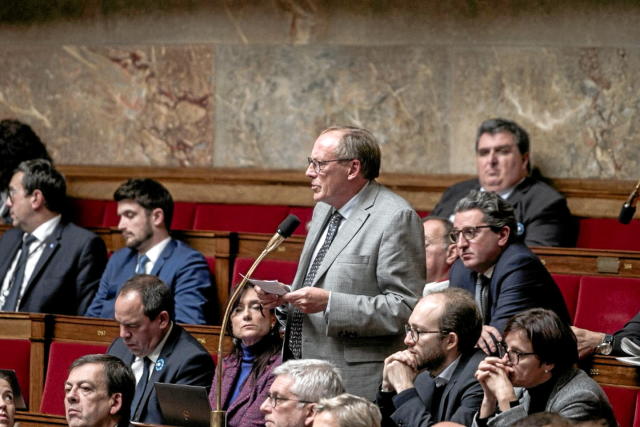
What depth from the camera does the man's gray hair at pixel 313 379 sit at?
179 cm

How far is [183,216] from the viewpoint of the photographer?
3.62m

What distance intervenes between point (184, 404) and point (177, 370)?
28cm

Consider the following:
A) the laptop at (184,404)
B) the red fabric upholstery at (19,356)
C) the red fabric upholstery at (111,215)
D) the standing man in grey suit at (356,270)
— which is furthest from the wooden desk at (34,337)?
the red fabric upholstery at (111,215)

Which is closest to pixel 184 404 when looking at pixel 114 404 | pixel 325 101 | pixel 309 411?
pixel 114 404

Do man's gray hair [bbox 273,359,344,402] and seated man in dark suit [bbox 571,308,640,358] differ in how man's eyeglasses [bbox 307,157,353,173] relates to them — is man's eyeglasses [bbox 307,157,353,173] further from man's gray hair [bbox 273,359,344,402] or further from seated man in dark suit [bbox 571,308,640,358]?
seated man in dark suit [bbox 571,308,640,358]

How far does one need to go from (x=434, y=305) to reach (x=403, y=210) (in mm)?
219

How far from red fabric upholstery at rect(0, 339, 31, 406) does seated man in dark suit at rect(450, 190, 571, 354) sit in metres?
1.02

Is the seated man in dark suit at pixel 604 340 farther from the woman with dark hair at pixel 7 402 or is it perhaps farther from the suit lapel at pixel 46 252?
the suit lapel at pixel 46 252

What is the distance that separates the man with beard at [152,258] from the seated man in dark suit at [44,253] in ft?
0.30

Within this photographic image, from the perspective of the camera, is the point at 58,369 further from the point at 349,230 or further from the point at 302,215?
the point at 302,215

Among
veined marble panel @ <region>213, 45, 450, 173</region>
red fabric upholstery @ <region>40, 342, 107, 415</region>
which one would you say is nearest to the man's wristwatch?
red fabric upholstery @ <region>40, 342, 107, 415</region>

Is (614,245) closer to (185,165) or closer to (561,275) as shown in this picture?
(561,275)

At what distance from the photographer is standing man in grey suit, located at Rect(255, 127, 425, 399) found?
2.00 metres

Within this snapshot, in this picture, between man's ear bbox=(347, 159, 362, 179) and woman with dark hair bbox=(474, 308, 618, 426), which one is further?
man's ear bbox=(347, 159, 362, 179)
